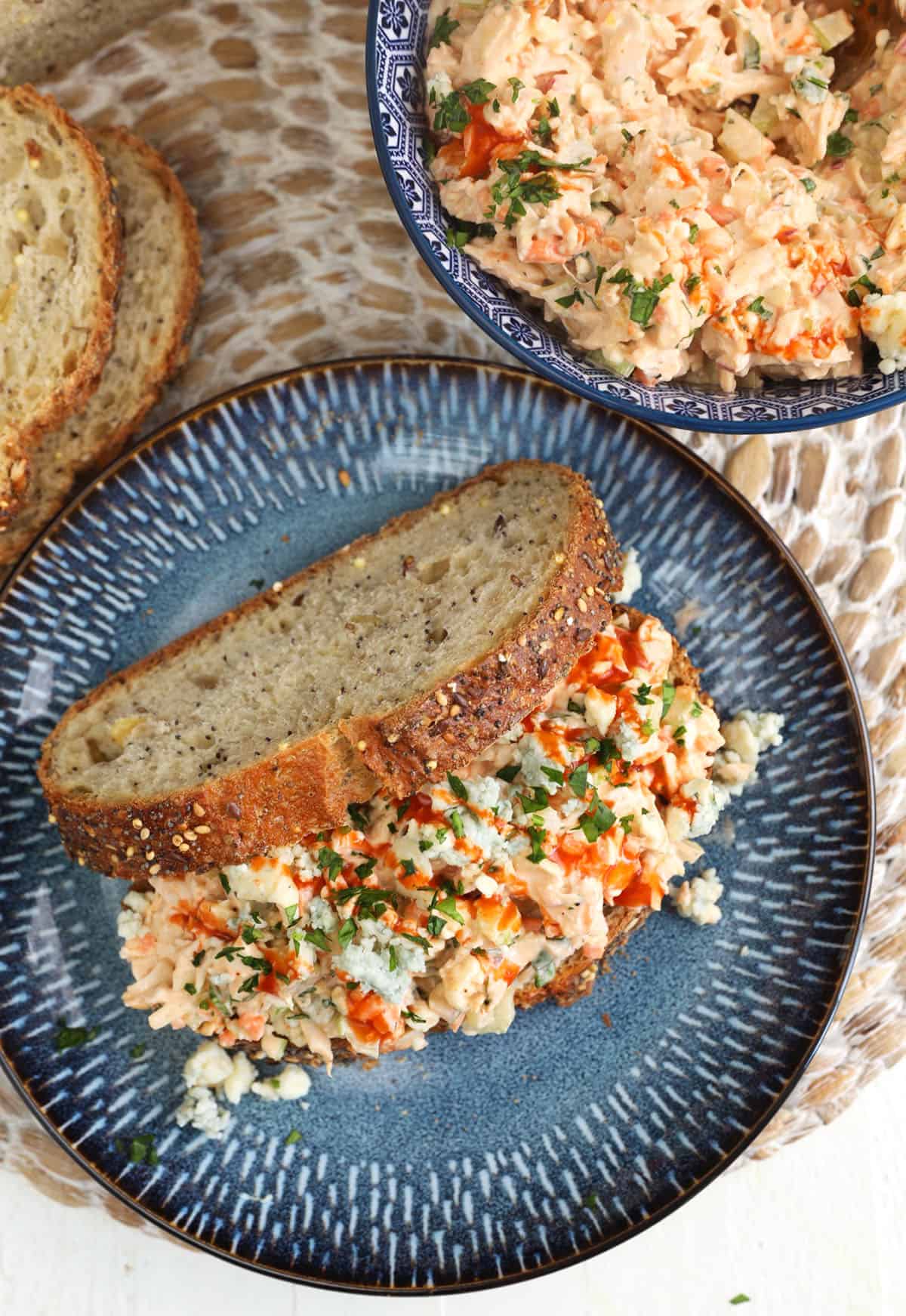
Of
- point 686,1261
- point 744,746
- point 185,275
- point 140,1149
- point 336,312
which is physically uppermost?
point 185,275

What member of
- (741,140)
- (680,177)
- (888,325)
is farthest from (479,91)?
(888,325)

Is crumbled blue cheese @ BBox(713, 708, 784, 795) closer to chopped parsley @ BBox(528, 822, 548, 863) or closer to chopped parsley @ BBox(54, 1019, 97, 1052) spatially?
chopped parsley @ BBox(528, 822, 548, 863)

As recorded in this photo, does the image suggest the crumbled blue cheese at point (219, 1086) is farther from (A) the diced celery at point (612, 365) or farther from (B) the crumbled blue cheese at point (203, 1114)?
(A) the diced celery at point (612, 365)

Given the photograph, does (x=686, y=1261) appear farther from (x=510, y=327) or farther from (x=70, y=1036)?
(x=510, y=327)

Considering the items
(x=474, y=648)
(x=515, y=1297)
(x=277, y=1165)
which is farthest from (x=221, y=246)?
(x=515, y=1297)

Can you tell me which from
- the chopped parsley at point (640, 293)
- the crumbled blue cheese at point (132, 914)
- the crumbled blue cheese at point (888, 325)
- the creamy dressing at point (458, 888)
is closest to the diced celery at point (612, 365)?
the chopped parsley at point (640, 293)
